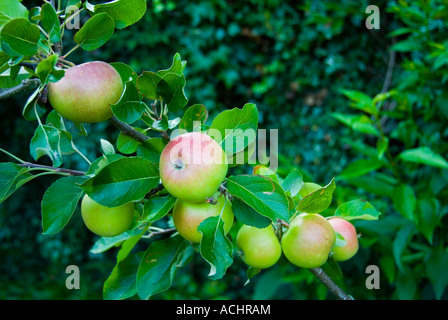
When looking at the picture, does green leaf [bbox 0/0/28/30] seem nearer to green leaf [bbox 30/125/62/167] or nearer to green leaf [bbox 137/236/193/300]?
green leaf [bbox 30/125/62/167]

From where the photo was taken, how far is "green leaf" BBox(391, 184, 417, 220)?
87cm

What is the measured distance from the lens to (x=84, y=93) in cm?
38

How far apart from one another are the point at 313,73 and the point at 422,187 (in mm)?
862

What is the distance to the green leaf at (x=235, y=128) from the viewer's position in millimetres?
435

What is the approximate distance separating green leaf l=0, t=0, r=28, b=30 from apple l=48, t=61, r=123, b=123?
7 centimetres

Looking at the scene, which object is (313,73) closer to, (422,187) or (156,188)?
(422,187)

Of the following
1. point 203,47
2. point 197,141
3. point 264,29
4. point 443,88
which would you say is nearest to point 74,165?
point 203,47

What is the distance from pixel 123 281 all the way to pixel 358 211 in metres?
0.32

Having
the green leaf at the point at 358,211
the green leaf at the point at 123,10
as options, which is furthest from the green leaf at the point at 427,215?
the green leaf at the point at 123,10

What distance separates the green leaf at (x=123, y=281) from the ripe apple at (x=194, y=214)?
17 centimetres

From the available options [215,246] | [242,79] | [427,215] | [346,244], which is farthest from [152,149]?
[242,79]

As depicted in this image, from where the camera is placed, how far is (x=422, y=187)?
3.64 ft

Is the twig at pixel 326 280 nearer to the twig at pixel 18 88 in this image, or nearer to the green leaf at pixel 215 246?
the green leaf at pixel 215 246
